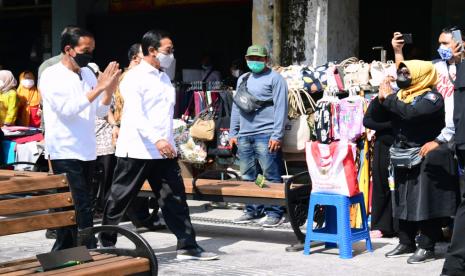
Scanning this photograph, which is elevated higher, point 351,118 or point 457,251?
point 351,118

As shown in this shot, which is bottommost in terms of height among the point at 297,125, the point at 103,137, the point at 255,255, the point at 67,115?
the point at 255,255

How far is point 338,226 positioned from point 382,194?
3.15ft

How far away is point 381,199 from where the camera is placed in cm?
822

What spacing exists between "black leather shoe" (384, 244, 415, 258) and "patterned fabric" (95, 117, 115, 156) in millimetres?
3436

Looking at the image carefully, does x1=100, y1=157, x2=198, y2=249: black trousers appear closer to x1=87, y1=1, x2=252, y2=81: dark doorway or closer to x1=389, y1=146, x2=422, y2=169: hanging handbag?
x1=389, y1=146, x2=422, y2=169: hanging handbag

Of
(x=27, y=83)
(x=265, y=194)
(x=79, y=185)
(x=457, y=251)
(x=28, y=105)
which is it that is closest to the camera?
(x=457, y=251)

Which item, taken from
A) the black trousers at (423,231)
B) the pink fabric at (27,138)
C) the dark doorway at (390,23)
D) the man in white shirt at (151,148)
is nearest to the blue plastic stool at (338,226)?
the black trousers at (423,231)

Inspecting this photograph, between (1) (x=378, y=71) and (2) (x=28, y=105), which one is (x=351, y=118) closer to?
(1) (x=378, y=71)

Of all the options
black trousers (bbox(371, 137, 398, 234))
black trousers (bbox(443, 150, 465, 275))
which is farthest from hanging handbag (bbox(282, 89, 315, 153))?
black trousers (bbox(443, 150, 465, 275))

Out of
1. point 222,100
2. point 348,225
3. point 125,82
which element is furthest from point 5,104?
point 348,225

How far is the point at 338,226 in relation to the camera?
7.42 m

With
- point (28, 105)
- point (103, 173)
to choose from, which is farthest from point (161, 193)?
point (28, 105)

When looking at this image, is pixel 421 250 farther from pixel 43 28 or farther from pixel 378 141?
pixel 43 28

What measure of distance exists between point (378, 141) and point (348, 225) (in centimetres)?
116
